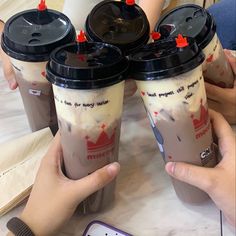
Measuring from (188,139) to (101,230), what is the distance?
18 centimetres

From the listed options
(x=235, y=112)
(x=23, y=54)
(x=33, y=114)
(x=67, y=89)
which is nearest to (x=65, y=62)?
(x=67, y=89)

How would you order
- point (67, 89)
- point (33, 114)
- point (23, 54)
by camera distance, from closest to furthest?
point (67, 89), point (23, 54), point (33, 114)

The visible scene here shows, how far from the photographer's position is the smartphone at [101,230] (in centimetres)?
56

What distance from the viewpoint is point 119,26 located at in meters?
0.61

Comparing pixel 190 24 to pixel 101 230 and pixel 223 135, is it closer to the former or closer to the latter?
pixel 223 135

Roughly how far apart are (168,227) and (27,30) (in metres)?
0.37

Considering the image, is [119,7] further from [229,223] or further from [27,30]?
[229,223]

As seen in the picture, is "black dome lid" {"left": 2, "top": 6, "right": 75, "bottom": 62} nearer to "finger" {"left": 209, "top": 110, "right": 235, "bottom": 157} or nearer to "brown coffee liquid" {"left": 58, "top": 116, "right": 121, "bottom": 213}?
"brown coffee liquid" {"left": 58, "top": 116, "right": 121, "bottom": 213}

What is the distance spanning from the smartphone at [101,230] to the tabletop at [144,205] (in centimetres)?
1

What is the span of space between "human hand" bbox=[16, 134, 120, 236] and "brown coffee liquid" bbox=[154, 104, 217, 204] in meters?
0.08

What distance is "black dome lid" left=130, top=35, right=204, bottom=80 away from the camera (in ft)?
1.55

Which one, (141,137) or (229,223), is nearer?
(229,223)

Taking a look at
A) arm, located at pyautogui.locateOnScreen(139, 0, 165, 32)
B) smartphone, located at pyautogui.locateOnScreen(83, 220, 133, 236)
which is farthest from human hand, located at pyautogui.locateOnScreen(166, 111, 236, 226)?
arm, located at pyautogui.locateOnScreen(139, 0, 165, 32)

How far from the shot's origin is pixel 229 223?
55 centimetres
